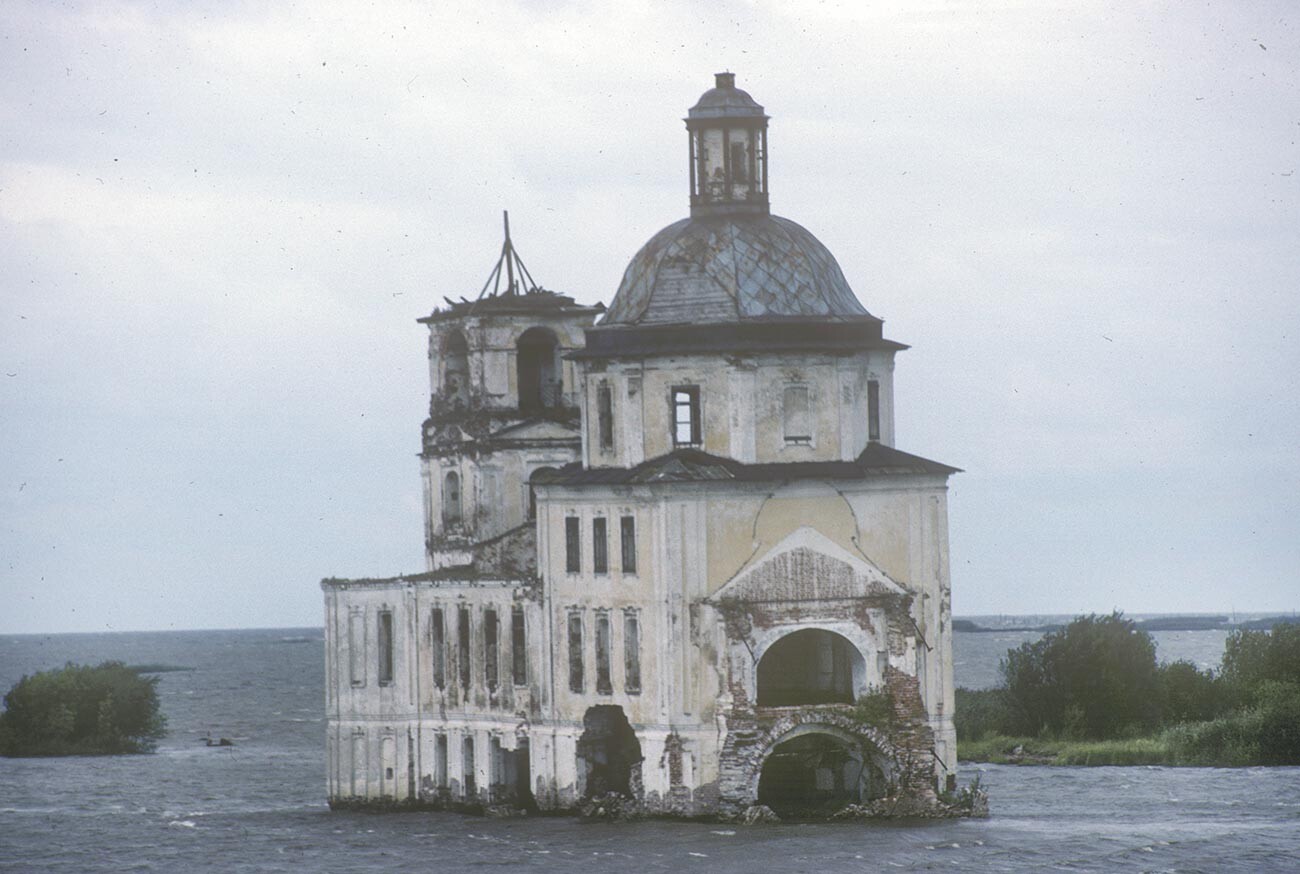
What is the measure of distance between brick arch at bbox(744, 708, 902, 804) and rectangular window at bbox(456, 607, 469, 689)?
10.3 m

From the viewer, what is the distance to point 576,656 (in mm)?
69750

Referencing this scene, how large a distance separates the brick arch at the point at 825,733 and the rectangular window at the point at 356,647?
1442 centimetres

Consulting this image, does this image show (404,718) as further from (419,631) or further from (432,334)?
(432,334)

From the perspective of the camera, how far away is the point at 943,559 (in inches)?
2724

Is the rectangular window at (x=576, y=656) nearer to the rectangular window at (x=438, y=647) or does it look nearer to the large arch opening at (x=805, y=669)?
the large arch opening at (x=805, y=669)

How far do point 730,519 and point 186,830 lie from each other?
66.8 ft

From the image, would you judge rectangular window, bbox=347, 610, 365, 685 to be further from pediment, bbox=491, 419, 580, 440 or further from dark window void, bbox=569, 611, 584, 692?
dark window void, bbox=569, 611, 584, 692

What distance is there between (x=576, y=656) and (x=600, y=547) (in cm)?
294

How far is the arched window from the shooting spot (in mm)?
81312

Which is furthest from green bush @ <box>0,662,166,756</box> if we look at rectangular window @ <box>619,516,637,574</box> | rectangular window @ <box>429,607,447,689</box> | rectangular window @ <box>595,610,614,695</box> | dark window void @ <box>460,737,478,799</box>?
rectangular window @ <box>619,516,637,574</box>

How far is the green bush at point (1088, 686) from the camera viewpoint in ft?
319

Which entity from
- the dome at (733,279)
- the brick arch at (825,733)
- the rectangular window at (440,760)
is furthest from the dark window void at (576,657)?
the dome at (733,279)

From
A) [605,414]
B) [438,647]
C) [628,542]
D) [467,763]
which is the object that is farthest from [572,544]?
[467,763]

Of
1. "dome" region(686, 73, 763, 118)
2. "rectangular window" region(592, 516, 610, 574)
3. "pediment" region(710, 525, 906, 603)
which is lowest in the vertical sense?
"pediment" region(710, 525, 906, 603)
